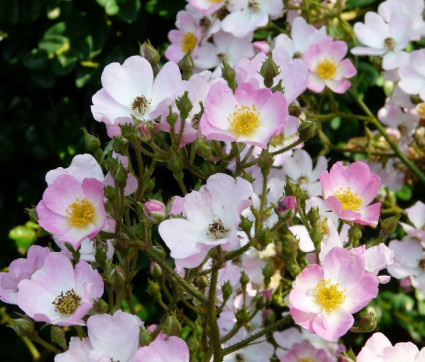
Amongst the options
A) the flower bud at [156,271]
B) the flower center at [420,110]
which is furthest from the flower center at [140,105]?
the flower center at [420,110]

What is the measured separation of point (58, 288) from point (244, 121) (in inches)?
12.4

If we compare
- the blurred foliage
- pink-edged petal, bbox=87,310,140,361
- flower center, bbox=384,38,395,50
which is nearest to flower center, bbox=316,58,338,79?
flower center, bbox=384,38,395,50

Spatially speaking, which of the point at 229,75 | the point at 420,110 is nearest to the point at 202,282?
the point at 229,75

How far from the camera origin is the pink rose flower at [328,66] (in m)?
1.33

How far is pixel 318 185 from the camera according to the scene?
145cm

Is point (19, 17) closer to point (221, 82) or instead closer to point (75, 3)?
point (75, 3)

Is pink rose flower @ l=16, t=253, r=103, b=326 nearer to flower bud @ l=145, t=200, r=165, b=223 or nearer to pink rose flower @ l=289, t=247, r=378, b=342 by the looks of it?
flower bud @ l=145, t=200, r=165, b=223

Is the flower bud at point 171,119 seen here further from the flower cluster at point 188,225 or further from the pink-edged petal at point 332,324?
the pink-edged petal at point 332,324

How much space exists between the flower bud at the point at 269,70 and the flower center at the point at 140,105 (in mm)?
168

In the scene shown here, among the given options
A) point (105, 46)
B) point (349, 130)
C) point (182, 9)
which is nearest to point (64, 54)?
point (105, 46)

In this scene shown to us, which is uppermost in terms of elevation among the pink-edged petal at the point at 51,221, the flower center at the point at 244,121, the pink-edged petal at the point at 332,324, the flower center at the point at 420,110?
the flower center at the point at 244,121

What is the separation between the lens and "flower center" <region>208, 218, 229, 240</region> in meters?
0.85

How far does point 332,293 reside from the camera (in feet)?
2.88

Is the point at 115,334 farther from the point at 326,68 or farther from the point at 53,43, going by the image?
the point at 53,43
